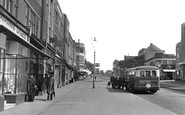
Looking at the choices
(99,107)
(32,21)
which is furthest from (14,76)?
(32,21)


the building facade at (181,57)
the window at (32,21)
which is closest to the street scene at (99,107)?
the window at (32,21)

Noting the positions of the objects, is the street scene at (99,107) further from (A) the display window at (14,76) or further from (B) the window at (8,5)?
(B) the window at (8,5)

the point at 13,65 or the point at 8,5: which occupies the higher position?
the point at 8,5

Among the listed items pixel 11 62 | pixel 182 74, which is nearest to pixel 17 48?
pixel 11 62

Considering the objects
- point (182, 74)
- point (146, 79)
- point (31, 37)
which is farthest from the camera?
point (182, 74)

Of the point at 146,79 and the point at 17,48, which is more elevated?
the point at 17,48

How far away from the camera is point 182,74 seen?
6681 centimetres

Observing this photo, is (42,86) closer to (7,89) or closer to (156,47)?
(7,89)

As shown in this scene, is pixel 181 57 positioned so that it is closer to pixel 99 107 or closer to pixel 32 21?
pixel 32 21

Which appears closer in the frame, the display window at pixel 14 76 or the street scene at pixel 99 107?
the street scene at pixel 99 107

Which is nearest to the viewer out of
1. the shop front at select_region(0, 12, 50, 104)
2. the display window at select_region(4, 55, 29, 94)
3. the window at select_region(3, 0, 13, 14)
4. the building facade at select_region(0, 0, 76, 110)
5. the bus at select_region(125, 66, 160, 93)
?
the building facade at select_region(0, 0, 76, 110)

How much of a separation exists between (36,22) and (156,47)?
105 meters

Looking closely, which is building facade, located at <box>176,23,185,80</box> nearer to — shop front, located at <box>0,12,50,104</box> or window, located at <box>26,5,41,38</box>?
window, located at <box>26,5,41,38</box>

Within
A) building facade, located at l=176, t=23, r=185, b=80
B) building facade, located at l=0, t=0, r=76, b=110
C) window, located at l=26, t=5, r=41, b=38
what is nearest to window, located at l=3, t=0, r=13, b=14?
building facade, located at l=0, t=0, r=76, b=110
